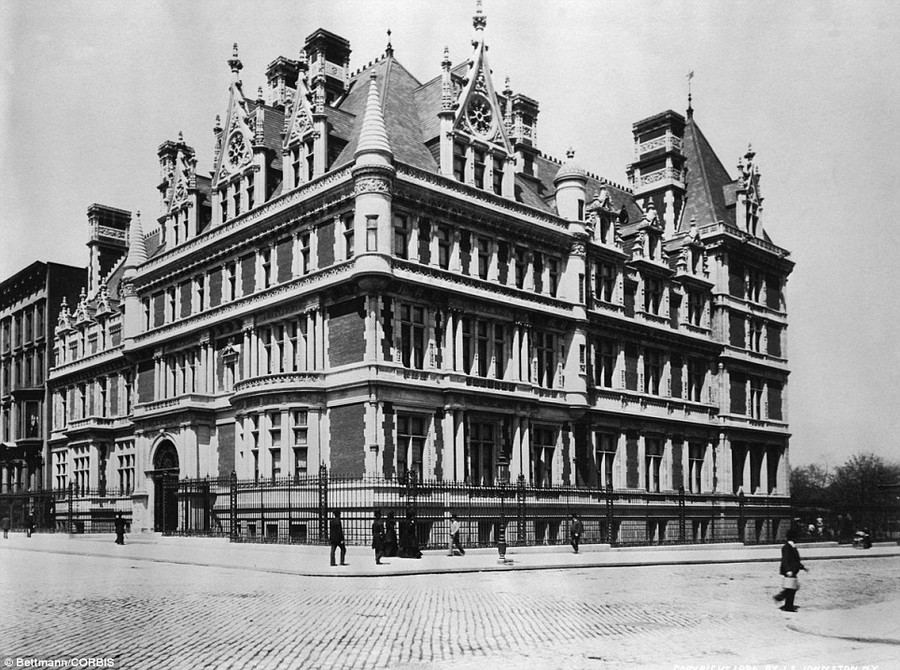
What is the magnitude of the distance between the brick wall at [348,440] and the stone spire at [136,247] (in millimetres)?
20829

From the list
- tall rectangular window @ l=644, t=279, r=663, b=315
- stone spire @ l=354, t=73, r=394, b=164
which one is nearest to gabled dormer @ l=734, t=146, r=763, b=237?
tall rectangular window @ l=644, t=279, r=663, b=315

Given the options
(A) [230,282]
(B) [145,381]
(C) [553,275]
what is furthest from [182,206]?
(C) [553,275]

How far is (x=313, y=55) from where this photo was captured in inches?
1844

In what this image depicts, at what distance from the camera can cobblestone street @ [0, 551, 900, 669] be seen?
12.5 metres

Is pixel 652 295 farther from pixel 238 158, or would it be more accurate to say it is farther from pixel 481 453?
pixel 238 158

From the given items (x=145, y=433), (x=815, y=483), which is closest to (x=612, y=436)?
(x=145, y=433)

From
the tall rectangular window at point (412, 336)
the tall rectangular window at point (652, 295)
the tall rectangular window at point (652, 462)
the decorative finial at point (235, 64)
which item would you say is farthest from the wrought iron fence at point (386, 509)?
the decorative finial at point (235, 64)

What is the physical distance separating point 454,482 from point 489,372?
594 cm

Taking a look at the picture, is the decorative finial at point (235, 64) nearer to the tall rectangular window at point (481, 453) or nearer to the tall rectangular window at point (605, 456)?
the tall rectangular window at point (481, 453)

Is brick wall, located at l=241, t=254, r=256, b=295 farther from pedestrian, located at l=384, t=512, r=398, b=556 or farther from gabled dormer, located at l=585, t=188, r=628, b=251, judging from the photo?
gabled dormer, located at l=585, t=188, r=628, b=251

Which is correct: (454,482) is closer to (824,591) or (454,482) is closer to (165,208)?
(824,591)

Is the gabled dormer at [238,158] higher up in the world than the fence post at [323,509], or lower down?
higher up

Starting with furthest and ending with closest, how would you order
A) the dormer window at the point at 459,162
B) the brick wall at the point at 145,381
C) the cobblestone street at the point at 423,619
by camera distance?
the brick wall at the point at 145,381 < the dormer window at the point at 459,162 < the cobblestone street at the point at 423,619

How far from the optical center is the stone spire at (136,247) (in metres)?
52.1
